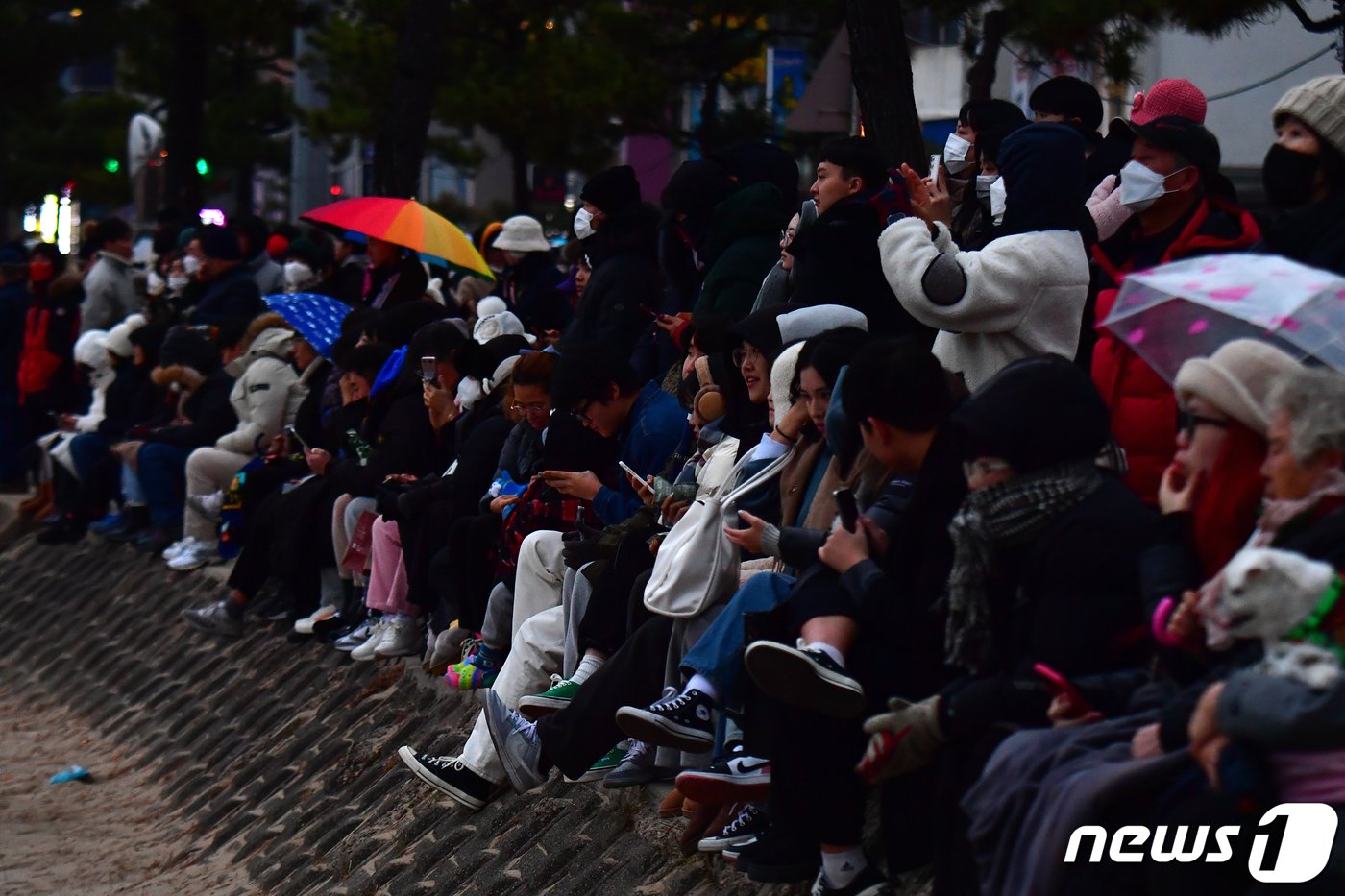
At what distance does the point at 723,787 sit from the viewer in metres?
5.79

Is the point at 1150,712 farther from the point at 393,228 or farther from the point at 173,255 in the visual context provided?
the point at 173,255

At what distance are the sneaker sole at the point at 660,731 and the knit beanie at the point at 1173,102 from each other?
9.49 feet

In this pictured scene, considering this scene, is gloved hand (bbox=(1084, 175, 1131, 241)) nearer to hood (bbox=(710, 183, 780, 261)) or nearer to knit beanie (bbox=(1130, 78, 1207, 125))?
knit beanie (bbox=(1130, 78, 1207, 125))

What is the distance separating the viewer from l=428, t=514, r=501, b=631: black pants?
8828 millimetres

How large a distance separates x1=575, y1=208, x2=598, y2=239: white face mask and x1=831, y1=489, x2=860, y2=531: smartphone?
467 centimetres

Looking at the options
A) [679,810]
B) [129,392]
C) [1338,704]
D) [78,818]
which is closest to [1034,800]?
[1338,704]

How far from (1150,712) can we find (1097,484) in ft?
2.16

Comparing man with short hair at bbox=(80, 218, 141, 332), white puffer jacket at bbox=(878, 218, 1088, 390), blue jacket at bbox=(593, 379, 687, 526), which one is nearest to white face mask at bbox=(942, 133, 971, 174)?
blue jacket at bbox=(593, 379, 687, 526)

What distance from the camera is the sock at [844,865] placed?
5.43 m

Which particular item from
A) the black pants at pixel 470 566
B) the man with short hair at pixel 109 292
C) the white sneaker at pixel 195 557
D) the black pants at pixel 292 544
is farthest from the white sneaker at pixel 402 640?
the man with short hair at pixel 109 292

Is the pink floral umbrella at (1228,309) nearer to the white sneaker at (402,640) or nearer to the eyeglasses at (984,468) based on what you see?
the eyeglasses at (984,468)

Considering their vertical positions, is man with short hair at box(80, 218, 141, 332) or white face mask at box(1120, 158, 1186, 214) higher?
white face mask at box(1120, 158, 1186, 214)

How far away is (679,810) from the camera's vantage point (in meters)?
6.62

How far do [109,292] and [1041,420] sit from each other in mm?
12888
